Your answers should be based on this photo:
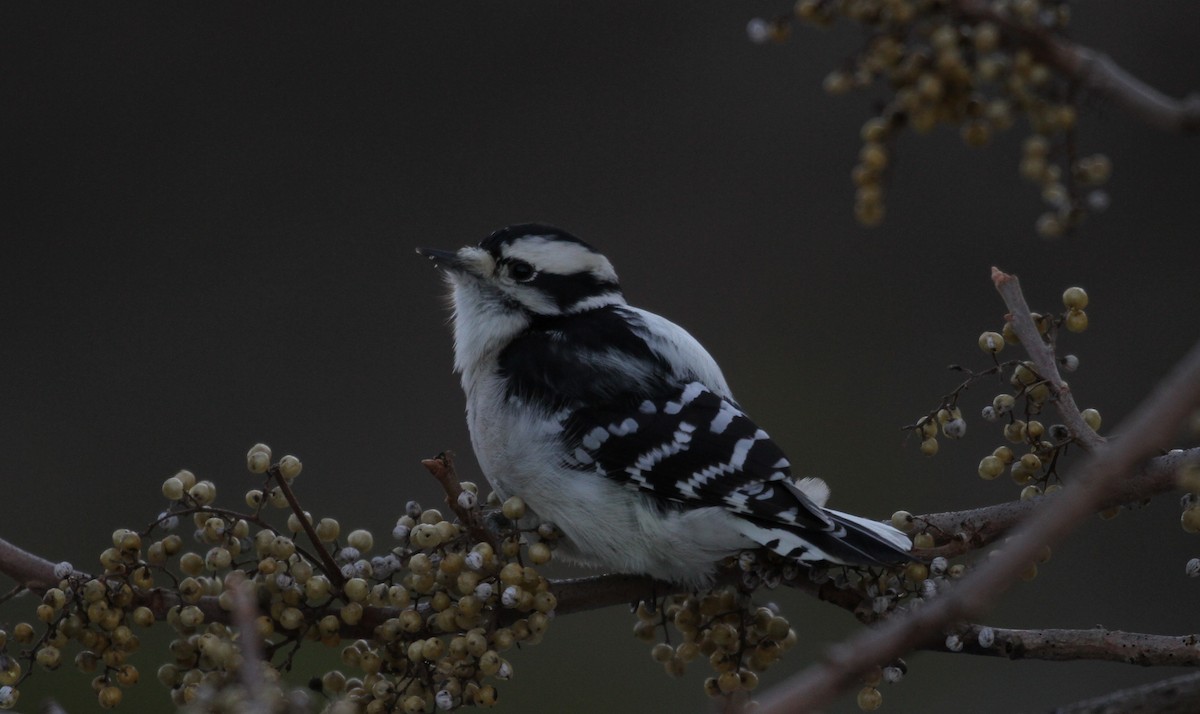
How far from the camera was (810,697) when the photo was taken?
2.20 feet

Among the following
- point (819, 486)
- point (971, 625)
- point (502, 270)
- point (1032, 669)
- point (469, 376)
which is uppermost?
point (502, 270)

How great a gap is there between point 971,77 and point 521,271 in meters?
1.58

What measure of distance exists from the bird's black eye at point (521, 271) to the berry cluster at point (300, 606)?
895 millimetres

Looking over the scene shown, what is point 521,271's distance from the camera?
98.3 inches

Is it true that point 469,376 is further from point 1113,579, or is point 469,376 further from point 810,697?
point 1113,579

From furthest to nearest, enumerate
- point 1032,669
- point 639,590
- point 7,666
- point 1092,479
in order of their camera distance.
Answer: point 1032,669, point 639,590, point 7,666, point 1092,479

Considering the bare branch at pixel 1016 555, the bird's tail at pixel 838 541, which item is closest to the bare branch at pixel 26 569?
the bird's tail at pixel 838 541

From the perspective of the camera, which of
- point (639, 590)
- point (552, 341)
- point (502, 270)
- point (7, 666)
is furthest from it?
point (502, 270)

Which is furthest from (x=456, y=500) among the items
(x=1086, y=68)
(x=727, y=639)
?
(x=1086, y=68)

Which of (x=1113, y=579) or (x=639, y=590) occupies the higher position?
(x=639, y=590)

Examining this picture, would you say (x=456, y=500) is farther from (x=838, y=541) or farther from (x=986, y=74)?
(x=986, y=74)

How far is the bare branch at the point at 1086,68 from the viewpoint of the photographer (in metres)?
0.86

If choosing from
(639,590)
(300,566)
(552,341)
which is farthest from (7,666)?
(552,341)

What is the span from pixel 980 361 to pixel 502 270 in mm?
2369
